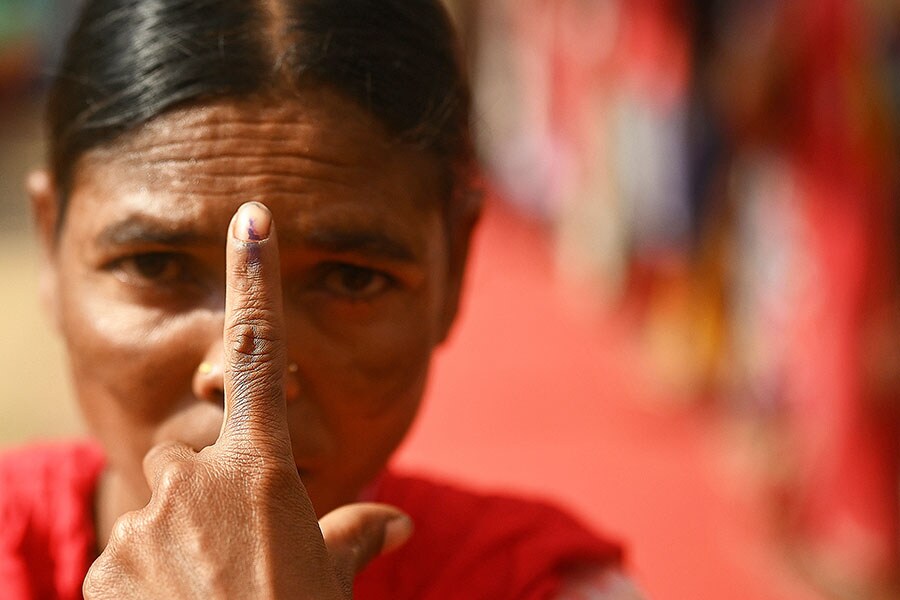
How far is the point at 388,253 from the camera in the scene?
1223 mm

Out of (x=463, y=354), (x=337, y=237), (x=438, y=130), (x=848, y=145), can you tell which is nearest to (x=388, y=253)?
(x=337, y=237)

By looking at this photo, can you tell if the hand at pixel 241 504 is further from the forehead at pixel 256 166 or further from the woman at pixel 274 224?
the forehead at pixel 256 166

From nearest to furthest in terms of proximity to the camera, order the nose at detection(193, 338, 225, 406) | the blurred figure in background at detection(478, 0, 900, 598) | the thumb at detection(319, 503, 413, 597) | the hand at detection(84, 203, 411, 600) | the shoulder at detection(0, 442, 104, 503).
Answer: the hand at detection(84, 203, 411, 600) → the thumb at detection(319, 503, 413, 597) → the nose at detection(193, 338, 225, 406) → the shoulder at detection(0, 442, 104, 503) → the blurred figure in background at detection(478, 0, 900, 598)

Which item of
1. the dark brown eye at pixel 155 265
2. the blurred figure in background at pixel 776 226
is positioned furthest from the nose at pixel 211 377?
the blurred figure in background at pixel 776 226

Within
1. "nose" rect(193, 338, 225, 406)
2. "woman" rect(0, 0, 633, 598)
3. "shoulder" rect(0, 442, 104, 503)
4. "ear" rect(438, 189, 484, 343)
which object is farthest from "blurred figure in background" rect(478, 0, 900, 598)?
"nose" rect(193, 338, 225, 406)

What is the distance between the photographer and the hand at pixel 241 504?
898 millimetres

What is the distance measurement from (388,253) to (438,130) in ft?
0.70

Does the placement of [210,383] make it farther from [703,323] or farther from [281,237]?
[703,323]

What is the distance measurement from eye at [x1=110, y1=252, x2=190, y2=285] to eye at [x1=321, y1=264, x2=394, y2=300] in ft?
0.53

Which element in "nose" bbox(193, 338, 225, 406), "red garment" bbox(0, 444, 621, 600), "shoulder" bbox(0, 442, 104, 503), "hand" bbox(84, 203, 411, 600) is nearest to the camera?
"hand" bbox(84, 203, 411, 600)

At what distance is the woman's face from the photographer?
1162mm

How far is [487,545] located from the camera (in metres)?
1.44

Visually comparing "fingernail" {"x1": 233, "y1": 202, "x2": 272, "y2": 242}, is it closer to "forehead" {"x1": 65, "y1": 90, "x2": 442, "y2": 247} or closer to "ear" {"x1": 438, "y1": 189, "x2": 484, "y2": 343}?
"forehead" {"x1": 65, "y1": 90, "x2": 442, "y2": 247}

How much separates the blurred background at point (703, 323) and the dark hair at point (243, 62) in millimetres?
525
